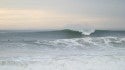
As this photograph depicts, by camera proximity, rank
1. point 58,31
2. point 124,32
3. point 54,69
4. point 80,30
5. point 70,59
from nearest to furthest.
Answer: point 54,69 < point 70,59 < point 80,30 < point 58,31 < point 124,32

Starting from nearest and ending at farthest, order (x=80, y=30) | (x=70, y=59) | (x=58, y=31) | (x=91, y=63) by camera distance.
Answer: (x=91, y=63), (x=70, y=59), (x=80, y=30), (x=58, y=31)

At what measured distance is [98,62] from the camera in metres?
6.79

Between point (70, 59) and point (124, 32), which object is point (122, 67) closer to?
point (70, 59)

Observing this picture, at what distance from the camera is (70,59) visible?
7.10 meters

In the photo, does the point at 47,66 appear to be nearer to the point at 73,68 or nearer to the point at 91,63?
the point at 73,68

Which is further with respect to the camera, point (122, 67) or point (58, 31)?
point (58, 31)

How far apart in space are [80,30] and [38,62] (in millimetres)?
9623

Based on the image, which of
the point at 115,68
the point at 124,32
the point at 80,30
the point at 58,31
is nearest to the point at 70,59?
the point at 115,68

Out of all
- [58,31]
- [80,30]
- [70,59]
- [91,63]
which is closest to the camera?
[91,63]

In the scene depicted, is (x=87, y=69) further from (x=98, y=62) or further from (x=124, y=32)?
(x=124, y=32)

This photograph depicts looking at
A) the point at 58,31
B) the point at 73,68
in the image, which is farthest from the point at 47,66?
the point at 58,31

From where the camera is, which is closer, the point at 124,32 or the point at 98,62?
the point at 98,62

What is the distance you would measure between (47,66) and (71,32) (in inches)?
408

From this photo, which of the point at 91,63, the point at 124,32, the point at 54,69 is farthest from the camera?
the point at 124,32
